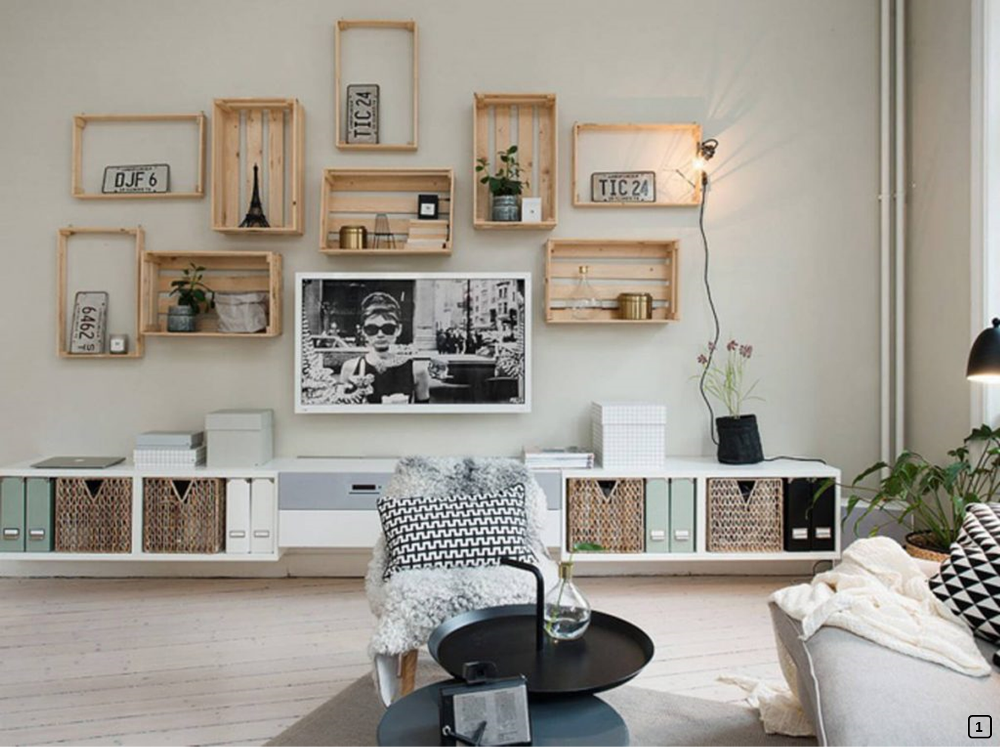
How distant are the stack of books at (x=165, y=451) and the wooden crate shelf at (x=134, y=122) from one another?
116cm

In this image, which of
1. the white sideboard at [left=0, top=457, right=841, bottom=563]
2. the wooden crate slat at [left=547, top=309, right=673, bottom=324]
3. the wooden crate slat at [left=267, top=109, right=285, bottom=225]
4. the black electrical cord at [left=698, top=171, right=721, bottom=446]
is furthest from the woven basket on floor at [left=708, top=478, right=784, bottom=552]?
the wooden crate slat at [left=267, top=109, right=285, bottom=225]

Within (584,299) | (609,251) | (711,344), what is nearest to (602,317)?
(584,299)

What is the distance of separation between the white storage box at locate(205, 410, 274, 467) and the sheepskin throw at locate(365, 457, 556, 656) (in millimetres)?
1059

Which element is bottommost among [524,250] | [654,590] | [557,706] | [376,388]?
[654,590]

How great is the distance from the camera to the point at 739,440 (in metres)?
3.42

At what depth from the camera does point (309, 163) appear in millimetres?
3631

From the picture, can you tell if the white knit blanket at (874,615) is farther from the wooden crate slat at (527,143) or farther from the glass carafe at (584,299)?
the wooden crate slat at (527,143)

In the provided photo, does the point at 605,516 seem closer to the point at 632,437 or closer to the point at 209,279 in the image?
the point at 632,437

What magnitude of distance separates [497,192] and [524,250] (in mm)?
319

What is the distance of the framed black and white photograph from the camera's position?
3.51 metres

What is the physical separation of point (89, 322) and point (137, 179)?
0.72 m

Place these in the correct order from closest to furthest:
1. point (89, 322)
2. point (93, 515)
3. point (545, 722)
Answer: point (545, 722), point (93, 515), point (89, 322)

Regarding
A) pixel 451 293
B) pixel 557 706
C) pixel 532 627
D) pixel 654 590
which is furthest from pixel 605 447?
pixel 557 706

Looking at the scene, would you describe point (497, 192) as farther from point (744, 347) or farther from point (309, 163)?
point (744, 347)
